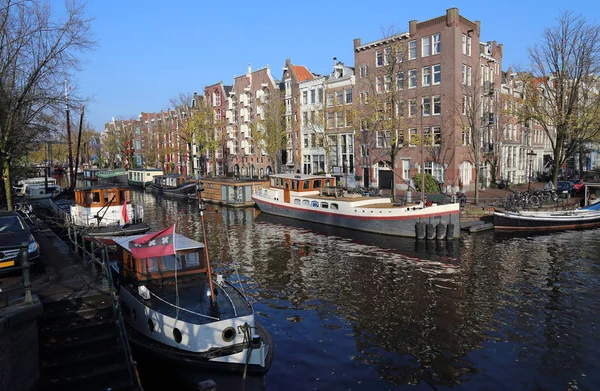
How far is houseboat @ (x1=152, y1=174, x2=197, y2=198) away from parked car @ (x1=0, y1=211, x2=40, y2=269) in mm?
39818

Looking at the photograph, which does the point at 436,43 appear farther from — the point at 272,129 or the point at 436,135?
the point at 272,129

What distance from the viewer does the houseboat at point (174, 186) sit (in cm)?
5919

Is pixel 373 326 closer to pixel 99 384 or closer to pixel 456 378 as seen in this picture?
pixel 456 378

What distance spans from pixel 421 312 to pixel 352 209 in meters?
17.3

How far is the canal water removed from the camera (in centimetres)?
1213

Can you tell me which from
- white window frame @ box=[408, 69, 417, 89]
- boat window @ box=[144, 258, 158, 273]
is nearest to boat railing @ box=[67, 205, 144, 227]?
boat window @ box=[144, 258, 158, 273]

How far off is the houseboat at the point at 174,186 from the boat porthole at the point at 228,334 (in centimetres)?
4753

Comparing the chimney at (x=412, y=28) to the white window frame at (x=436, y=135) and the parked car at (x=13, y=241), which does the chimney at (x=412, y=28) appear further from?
the parked car at (x=13, y=241)

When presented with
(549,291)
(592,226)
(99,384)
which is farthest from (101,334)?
(592,226)

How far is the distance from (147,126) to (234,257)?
4236 inches

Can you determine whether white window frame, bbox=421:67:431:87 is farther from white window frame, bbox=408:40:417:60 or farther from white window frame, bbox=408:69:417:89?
white window frame, bbox=408:40:417:60

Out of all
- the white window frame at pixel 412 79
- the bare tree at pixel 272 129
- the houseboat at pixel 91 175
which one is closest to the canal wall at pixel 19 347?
the white window frame at pixel 412 79

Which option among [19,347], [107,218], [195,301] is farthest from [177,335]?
[107,218]

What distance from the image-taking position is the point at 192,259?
1445cm
